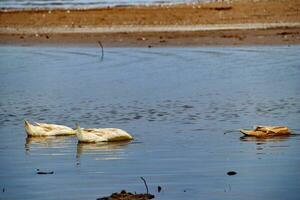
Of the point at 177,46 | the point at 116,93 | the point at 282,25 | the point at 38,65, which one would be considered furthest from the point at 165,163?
the point at 282,25

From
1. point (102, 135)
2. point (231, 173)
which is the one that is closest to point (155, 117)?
point (102, 135)

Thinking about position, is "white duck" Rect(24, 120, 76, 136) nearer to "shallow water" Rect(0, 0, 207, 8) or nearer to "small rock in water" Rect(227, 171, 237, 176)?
"small rock in water" Rect(227, 171, 237, 176)

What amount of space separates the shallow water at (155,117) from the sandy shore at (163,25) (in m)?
2.36

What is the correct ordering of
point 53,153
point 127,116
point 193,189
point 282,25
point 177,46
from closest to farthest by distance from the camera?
1. point 193,189
2. point 53,153
3. point 127,116
4. point 177,46
5. point 282,25

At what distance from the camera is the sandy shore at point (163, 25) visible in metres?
28.6

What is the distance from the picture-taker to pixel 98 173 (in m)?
10.4

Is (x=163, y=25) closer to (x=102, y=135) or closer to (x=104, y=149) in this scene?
(x=102, y=135)

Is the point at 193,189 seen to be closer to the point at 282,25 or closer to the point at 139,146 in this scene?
the point at 139,146

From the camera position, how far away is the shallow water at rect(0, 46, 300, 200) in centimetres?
984

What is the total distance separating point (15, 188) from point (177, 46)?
57.6 feet

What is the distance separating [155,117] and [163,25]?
17.6 m

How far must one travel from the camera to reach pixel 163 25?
3256 cm

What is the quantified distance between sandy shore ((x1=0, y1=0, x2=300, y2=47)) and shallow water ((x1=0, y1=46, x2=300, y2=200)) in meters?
2.36

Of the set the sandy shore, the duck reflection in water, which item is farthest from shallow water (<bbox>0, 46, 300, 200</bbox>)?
the sandy shore
